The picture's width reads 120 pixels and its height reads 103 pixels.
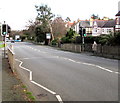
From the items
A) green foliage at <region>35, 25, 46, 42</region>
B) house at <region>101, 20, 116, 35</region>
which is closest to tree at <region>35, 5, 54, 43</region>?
green foliage at <region>35, 25, 46, 42</region>

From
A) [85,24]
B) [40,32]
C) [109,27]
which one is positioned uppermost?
[85,24]

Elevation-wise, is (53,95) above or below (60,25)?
below

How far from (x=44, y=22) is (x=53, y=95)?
2549 inches

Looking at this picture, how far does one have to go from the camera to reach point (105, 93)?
25.0 ft

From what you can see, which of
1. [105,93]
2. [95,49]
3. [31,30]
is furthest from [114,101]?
[31,30]

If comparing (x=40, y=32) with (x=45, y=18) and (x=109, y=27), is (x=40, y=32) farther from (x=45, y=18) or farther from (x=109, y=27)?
(x=109, y=27)

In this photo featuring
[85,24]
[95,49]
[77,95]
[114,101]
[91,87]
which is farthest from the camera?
[85,24]

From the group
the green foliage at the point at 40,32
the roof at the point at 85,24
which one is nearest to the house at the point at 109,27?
the roof at the point at 85,24

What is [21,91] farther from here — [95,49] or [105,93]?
[95,49]

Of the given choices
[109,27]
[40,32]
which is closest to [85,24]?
[109,27]

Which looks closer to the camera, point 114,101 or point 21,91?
point 114,101

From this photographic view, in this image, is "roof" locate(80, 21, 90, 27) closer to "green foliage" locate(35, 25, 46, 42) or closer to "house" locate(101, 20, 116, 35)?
"house" locate(101, 20, 116, 35)

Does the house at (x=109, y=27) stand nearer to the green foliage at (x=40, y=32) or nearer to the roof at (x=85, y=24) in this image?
the roof at (x=85, y=24)

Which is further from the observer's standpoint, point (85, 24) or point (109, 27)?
point (85, 24)
